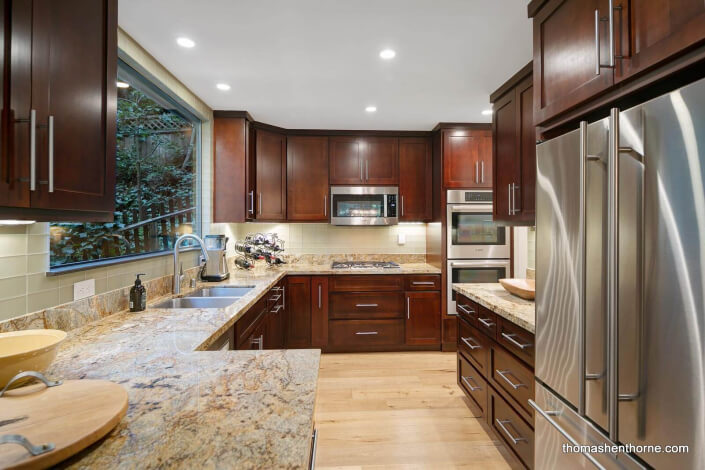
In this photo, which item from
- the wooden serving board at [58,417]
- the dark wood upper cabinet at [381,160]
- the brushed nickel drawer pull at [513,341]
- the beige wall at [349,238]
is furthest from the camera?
the beige wall at [349,238]

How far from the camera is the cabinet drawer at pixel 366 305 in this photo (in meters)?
3.59

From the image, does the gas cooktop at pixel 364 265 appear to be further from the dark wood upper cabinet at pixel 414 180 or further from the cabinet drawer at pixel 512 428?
the cabinet drawer at pixel 512 428

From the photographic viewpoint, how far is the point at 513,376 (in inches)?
68.8

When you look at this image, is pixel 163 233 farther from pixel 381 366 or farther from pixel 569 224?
pixel 569 224

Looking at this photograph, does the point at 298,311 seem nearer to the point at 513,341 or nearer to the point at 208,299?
the point at 208,299

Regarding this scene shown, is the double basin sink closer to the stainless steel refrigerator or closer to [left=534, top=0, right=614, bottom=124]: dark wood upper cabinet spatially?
the stainless steel refrigerator

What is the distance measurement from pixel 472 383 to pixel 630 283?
1.72 m

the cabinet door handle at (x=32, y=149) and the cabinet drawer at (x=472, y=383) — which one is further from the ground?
the cabinet door handle at (x=32, y=149)

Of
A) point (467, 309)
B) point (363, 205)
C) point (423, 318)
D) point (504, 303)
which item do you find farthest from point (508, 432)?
point (363, 205)

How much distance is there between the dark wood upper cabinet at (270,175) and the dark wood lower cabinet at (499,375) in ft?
7.28

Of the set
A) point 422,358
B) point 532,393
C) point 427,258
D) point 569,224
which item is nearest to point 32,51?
point 569,224

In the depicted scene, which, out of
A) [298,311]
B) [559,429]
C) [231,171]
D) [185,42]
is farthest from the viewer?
[298,311]

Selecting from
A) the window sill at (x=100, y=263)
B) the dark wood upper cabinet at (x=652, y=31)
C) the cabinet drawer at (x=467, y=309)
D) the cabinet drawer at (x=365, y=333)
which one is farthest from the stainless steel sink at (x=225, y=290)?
the dark wood upper cabinet at (x=652, y=31)

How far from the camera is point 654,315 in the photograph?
32.9 inches
